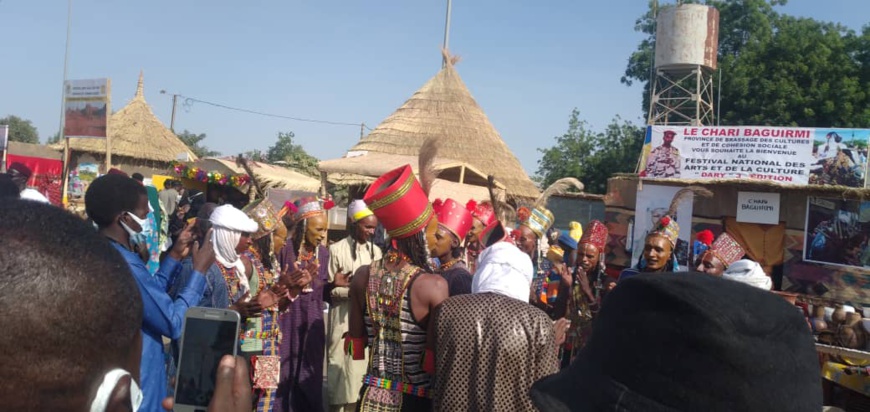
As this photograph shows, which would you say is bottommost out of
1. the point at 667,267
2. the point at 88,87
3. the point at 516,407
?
the point at 516,407

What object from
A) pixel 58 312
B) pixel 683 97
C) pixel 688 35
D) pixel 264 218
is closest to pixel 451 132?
pixel 264 218

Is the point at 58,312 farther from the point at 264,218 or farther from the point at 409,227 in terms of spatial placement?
the point at 264,218

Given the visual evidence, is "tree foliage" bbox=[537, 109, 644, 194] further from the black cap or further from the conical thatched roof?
the black cap

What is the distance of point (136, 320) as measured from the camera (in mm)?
1321

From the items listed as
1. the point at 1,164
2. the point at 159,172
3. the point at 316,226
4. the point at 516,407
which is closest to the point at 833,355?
the point at 516,407

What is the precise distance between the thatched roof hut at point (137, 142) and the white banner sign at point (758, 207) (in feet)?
58.9

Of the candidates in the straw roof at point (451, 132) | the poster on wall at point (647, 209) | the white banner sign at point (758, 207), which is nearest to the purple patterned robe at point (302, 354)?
the poster on wall at point (647, 209)

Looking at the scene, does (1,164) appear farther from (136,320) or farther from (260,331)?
(136,320)

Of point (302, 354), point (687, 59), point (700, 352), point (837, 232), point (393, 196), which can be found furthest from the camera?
point (687, 59)

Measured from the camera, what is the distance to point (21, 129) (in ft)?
169

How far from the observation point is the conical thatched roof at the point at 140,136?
80.7ft

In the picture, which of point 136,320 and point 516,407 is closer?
point 136,320

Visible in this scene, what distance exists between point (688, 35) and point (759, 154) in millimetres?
17747

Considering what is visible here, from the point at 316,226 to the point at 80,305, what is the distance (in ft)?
16.2
